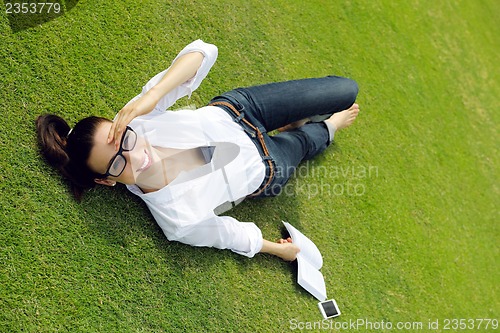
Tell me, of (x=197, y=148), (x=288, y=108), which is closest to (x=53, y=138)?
(x=197, y=148)

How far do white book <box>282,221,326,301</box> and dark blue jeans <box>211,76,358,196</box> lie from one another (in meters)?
0.30

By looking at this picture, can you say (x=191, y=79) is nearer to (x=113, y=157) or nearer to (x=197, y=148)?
(x=197, y=148)

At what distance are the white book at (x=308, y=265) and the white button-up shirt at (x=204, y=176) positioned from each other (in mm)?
328

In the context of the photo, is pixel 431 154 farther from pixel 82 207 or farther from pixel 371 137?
pixel 82 207

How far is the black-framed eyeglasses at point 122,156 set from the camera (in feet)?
6.53

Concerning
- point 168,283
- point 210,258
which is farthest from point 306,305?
point 168,283

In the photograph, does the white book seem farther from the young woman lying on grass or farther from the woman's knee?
the woman's knee

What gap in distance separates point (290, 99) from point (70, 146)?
122 centimetres

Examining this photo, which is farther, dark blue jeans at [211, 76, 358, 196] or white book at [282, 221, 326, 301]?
white book at [282, 221, 326, 301]

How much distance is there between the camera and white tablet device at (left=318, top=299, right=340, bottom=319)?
2.74 meters

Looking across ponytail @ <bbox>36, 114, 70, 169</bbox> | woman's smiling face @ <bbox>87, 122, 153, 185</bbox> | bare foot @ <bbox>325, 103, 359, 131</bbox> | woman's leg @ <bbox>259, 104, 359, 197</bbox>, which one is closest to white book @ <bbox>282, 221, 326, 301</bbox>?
woman's leg @ <bbox>259, 104, 359, 197</bbox>

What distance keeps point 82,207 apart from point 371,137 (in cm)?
229

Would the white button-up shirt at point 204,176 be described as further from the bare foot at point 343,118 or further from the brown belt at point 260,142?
the bare foot at point 343,118

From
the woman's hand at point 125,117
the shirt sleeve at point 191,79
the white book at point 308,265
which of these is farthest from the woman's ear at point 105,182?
the white book at point 308,265
